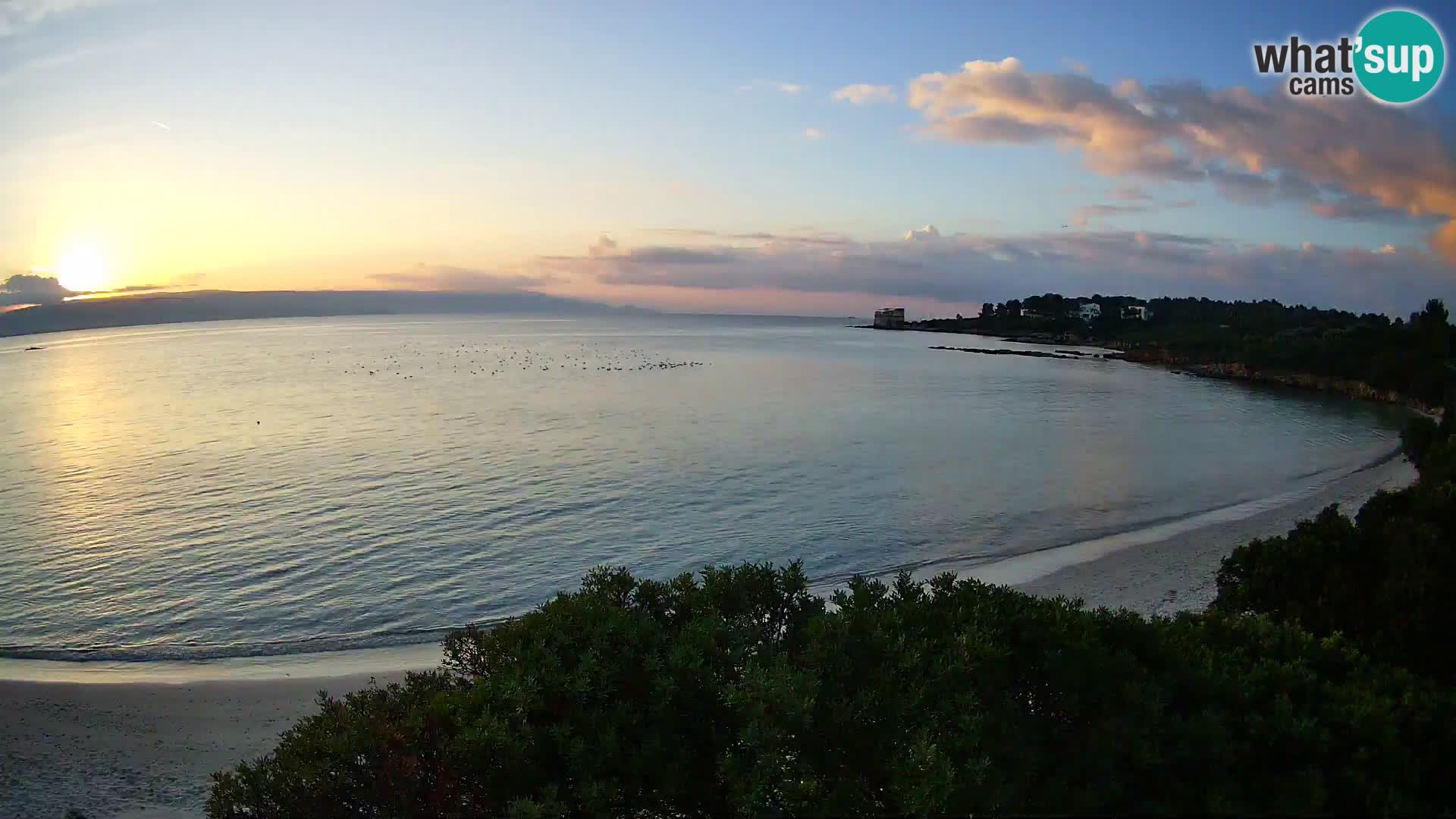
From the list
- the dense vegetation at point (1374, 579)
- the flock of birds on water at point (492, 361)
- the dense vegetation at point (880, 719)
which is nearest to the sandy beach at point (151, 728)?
the dense vegetation at point (880, 719)

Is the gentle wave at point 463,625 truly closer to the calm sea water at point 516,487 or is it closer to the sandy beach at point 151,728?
the calm sea water at point 516,487

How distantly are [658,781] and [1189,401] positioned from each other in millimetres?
68663

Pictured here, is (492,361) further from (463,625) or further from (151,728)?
(151,728)

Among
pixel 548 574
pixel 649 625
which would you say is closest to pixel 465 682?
pixel 649 625

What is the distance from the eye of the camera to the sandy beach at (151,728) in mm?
9883

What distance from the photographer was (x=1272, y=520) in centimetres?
2430

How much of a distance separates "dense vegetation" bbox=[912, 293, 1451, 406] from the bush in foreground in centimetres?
6229

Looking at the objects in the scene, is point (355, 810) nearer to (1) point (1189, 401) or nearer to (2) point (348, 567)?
(2) point (348, 567)

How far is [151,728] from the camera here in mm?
11828

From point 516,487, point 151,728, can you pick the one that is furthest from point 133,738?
point 516,487

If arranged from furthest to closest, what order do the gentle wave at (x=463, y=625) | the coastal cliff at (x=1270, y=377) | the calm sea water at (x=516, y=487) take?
the coastal cliff at (x=1270, y=377) → the calm sea water at (x=516, y=487) → the gentle wave at (x=463, y=625)

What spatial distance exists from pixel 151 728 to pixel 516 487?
17.8 metres

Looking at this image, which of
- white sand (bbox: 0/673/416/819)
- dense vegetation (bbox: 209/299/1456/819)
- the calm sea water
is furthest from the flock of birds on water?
dense vegetation (bbox: 209/299/1456/819)

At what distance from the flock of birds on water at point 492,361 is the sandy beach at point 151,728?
7259 cm
